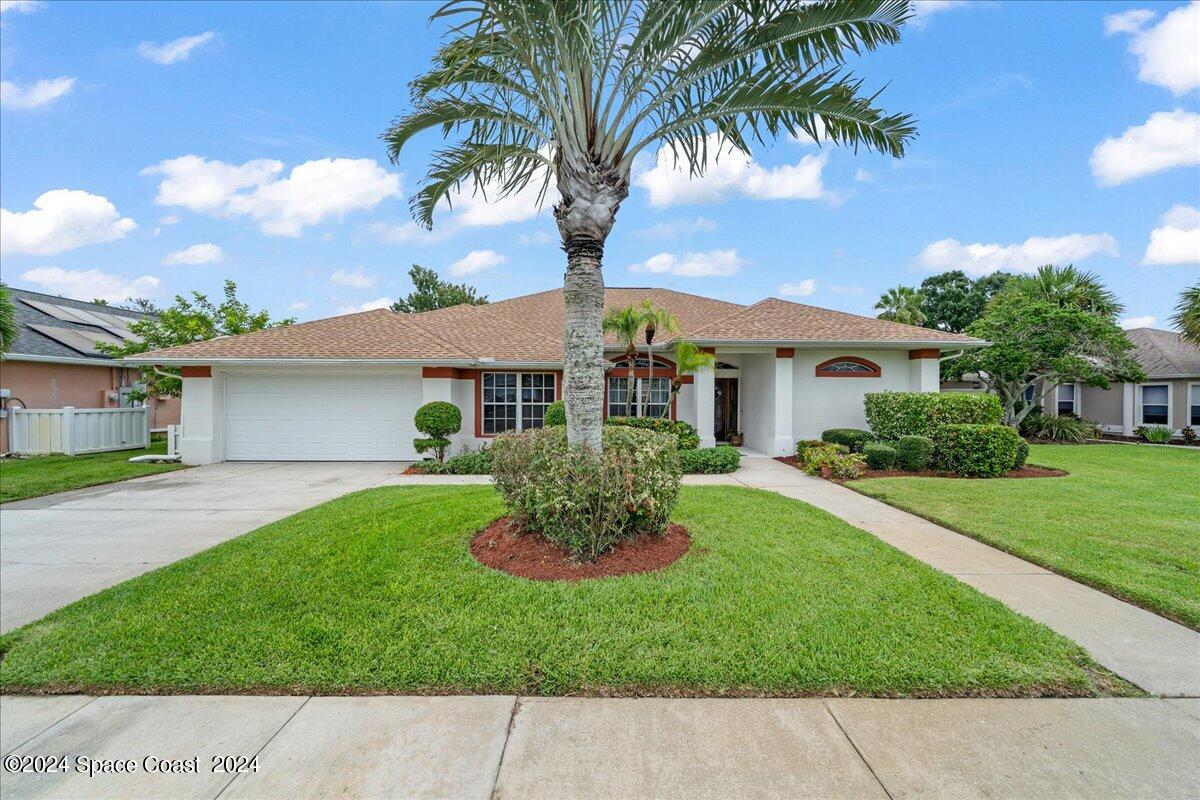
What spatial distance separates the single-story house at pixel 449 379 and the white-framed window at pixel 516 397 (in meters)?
0.03

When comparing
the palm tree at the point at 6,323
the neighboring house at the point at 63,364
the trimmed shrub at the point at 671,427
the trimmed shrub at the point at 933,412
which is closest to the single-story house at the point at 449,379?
the trimmed shrub at the point at 671,427

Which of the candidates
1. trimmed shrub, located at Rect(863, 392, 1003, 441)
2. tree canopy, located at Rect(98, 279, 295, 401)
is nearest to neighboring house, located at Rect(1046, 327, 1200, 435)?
trimmed shrub, located at Rect(863, 392, 1003, 441)

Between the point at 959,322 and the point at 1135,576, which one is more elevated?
the point at 959,322

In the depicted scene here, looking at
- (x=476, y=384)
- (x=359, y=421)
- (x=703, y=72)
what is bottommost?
(x=359, y=421)

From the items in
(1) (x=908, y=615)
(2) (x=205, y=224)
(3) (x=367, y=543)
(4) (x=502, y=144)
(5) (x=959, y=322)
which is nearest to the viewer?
(1) (x=908, y=615)

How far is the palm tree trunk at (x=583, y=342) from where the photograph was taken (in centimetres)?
488

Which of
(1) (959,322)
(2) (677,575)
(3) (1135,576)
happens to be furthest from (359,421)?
(1) (959,322)

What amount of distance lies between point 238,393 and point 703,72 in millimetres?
13998

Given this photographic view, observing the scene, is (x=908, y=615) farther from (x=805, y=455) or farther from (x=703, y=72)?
(x=805, y=455)

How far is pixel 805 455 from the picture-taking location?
11.2m

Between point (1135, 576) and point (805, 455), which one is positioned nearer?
point (1135, 576)

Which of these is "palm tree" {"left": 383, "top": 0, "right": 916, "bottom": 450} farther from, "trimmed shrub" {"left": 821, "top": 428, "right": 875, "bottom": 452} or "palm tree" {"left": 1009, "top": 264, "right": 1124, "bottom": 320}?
"palm tree" {"left": 1009, "top": 264, "right": 1124, "bottom": 320}

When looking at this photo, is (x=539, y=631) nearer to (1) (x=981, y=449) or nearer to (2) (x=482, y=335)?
(1) (x=981, y=449)

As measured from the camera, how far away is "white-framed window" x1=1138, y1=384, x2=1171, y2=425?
719 inches
